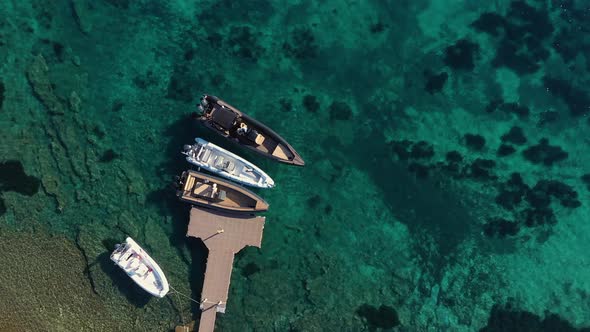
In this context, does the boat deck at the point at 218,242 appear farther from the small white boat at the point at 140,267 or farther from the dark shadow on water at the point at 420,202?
the dark shadow on water at the point at 420,202

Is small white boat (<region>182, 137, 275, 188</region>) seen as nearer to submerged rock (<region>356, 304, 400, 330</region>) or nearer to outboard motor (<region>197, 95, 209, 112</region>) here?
outboard motor (<region>197, 95, 209, 112</region>)

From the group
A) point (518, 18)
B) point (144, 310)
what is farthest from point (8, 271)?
point (518, 18)

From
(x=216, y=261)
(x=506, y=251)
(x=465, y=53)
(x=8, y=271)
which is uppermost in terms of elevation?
(x=465, y=53)

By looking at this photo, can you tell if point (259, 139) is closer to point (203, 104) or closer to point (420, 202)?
point (203, 104)

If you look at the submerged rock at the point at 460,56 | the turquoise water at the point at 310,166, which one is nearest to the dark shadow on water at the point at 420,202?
the turquoise water at the point at 310,166

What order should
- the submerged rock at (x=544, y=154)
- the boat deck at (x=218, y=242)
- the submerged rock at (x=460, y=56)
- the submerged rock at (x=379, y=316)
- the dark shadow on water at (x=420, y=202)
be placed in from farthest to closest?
1. the submerged rock at (x=460, y=56)
2. the submerged rock at (x=544, y=154)
3. the dark shadow on water at (x=420, y=202)
4. the submerged rock at (x=379, y=316)
5. the boat deck at (x=218, y=242)

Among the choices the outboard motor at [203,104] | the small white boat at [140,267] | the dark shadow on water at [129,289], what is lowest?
the dark shadow on water at [129,289]

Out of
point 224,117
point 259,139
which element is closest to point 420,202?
point 259,139

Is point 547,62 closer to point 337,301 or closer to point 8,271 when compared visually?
point 337,301
